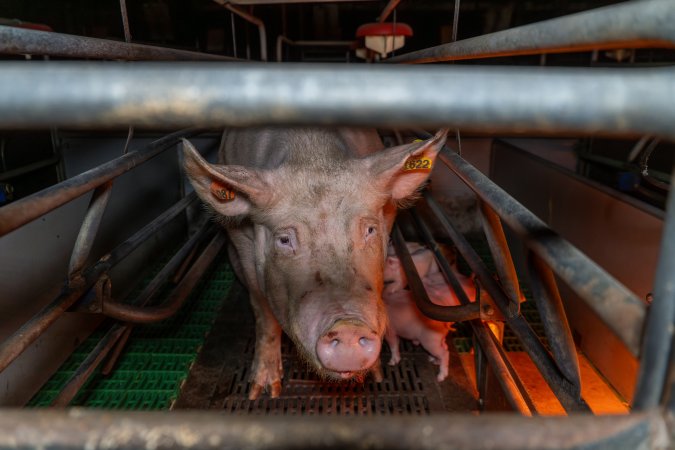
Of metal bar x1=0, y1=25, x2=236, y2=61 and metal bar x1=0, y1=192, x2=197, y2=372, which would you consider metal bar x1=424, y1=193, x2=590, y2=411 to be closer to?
metal bar x1=0, y1=192, x2=197, y2=372

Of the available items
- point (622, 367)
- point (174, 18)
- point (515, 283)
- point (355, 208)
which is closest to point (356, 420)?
point (515, 283)

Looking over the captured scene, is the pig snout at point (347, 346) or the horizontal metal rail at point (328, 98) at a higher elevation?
the horizontal metal rail at point (328, 98)

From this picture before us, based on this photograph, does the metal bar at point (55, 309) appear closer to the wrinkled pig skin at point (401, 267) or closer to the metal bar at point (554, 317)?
the metal bar at point (554, 317)

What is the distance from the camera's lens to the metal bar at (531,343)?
65.4 inches

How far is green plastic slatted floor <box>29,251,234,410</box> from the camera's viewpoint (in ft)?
10.9

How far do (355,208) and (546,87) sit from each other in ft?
6.59

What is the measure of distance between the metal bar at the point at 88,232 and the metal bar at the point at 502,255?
1.72 m

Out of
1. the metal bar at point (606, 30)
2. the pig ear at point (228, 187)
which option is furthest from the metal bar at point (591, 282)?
the pig ear at point (228, 187)

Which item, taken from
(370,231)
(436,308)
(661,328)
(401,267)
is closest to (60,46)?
(370,231)

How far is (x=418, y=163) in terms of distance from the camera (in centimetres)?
268

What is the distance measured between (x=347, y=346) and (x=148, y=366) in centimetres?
221

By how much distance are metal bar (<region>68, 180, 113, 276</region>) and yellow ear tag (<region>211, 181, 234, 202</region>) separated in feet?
1.60

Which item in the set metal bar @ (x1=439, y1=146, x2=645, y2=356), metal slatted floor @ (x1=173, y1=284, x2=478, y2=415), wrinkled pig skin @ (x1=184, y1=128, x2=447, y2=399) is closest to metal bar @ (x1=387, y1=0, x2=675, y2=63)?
metal bar @ (x1=439, y1=146, x2=645, y2=356)

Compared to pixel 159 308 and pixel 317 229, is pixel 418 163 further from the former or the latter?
pixel 159 308
